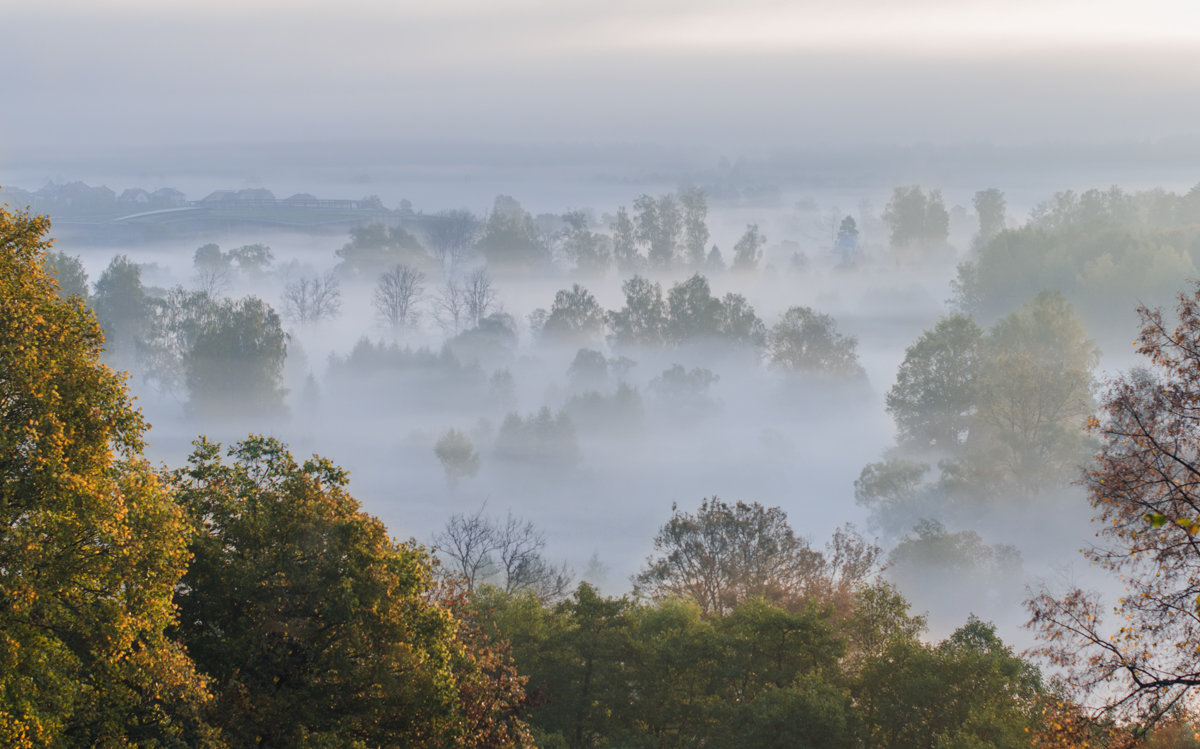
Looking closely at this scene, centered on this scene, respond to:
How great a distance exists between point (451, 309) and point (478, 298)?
4.18 m

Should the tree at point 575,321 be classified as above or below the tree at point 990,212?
below

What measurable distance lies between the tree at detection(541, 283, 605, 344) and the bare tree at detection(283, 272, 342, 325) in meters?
35.0

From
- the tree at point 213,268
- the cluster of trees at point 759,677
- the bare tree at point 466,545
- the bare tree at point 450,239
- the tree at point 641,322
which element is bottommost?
the bare tree at point 466,545

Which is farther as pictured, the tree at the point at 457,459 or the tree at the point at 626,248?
the tree at the point at 626,248

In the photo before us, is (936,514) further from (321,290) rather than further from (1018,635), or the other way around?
(321,290)

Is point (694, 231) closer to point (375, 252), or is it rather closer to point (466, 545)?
point (375, 252)

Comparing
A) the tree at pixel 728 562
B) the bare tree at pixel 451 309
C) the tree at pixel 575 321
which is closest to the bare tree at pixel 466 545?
the tree at pixel 728 562

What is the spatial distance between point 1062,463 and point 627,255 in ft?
277

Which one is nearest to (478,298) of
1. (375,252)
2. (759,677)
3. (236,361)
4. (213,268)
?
(375,252)

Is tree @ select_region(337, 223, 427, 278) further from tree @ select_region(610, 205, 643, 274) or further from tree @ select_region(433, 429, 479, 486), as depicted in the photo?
tree @ select_region(433, 429, 479, 486)

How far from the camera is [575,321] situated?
321 feet

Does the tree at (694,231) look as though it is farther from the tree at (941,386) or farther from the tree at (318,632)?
the tree at (318,632)

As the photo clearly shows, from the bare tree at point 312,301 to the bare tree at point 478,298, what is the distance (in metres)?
16.7

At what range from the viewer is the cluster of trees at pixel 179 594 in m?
10.5
